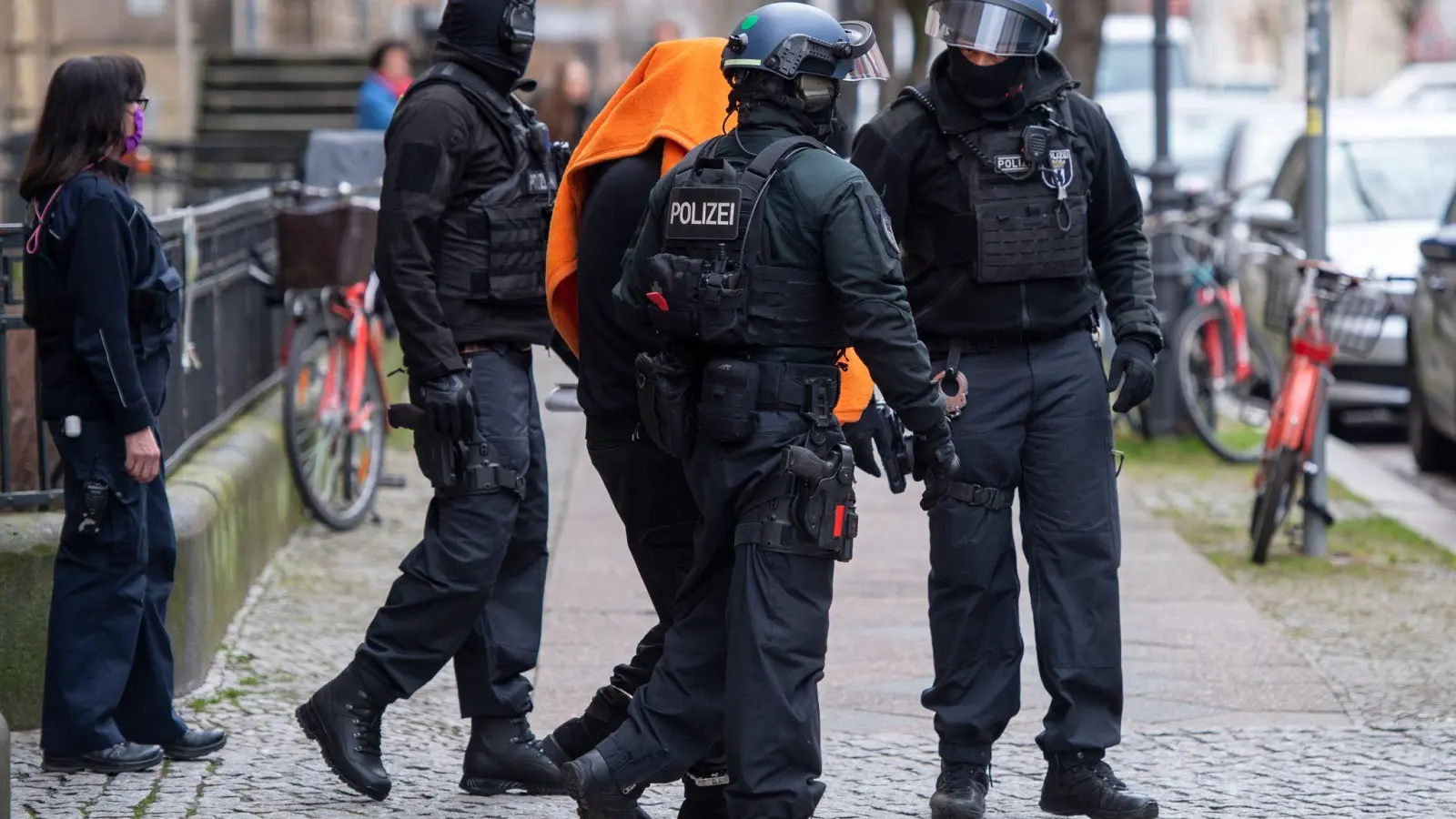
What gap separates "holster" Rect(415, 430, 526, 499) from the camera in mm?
5344

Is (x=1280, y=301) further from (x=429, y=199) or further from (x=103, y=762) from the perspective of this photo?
(x=103, y=762)

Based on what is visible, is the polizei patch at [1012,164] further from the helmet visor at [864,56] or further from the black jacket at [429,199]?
the black jacket at [429,199]

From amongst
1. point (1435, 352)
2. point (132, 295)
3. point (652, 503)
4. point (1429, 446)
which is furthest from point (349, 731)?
point (1429, 446)

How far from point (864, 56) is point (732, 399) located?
0.81 m

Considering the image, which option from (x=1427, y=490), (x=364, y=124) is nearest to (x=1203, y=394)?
(x=1427, y=490)

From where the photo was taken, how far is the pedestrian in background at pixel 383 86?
12.8 meters

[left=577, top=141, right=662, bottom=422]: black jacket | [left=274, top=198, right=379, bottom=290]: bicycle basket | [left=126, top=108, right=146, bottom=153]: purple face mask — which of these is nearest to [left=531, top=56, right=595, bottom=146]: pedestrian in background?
[left=274, top=198, right=379, bottom=290]: bicycle basket

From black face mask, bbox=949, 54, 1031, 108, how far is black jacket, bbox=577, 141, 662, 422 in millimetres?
888

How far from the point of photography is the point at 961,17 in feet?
17.8

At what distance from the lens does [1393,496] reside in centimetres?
1066

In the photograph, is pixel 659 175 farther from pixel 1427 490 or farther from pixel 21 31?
pixel 21 31

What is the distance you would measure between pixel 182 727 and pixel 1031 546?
7.31ft

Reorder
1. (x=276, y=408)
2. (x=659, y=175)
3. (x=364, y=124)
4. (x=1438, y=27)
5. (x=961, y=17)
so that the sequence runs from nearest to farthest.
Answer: (x=659, y=175) → (x=961, y=17) → (x=276, y=408) → (x=364, y=124) → (x=1438, y=27)

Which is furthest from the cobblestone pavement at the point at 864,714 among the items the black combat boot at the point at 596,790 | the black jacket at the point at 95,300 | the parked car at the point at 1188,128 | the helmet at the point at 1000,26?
the parked car at the point at 1188,128
